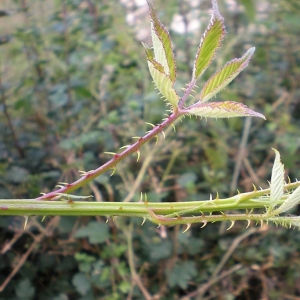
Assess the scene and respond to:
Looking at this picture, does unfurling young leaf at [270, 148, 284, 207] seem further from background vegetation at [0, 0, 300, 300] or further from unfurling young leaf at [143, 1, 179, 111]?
background vegetation at [0, 0, 300, 300]

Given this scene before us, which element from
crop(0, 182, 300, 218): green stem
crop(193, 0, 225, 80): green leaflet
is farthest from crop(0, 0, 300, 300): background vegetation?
crop(193, 0, 225, 80): green leaflet

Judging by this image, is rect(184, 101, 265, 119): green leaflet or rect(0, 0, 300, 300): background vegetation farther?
rect(0, 0, 300, 300): background vegetation

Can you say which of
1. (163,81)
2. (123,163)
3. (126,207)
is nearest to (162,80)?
(163,81)

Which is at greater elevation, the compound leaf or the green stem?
the compound leaf

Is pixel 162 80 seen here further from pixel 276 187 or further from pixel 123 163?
pixel 123 163

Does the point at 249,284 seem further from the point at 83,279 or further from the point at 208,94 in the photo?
the point at 208,94

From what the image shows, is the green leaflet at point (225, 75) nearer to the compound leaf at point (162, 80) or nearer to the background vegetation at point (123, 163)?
the compound leaf at point (162, 80)

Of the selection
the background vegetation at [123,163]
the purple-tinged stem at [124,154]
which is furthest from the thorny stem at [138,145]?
the background vegetation at [123,163]

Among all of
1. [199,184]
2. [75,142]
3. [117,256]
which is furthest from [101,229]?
[199,184]
